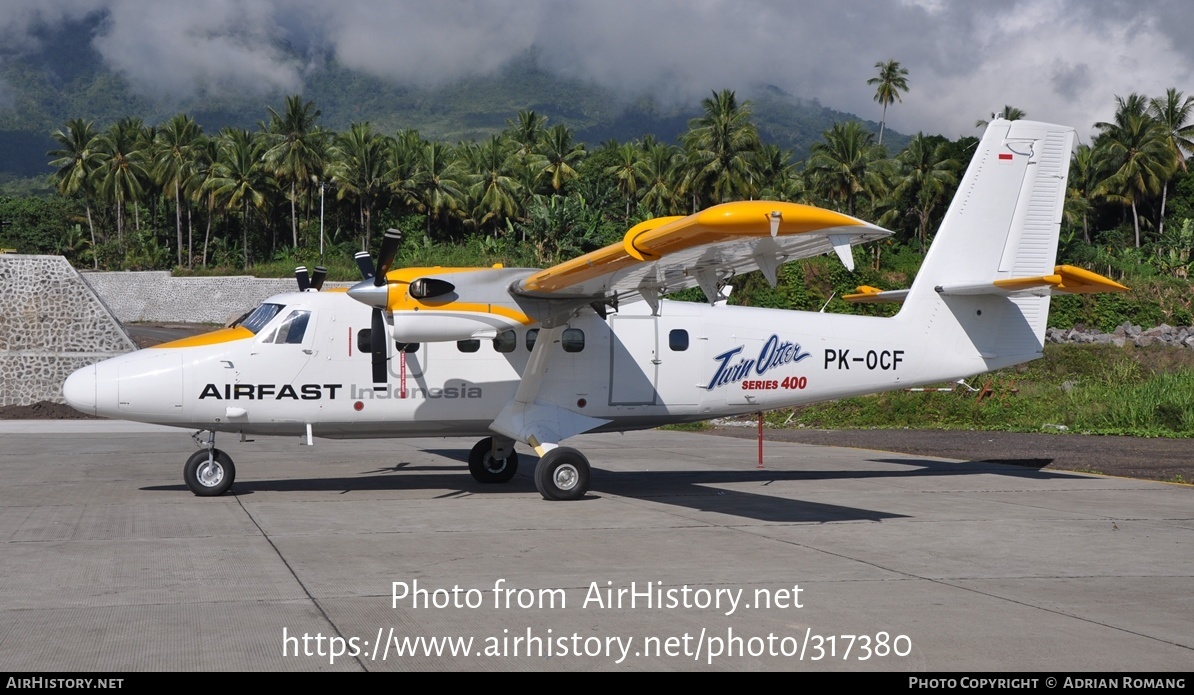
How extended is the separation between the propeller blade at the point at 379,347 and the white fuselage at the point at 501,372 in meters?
0.39

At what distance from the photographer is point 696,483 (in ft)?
49.3

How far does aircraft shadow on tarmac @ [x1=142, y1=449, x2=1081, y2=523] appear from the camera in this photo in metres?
12.2

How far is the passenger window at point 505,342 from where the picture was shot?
45.8 feet

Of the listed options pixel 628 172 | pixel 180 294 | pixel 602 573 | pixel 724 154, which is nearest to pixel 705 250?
pixel 602 573

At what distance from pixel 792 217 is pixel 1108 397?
17.1m

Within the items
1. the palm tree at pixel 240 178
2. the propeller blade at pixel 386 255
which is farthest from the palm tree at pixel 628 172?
the propeller blade at pixel 386 255

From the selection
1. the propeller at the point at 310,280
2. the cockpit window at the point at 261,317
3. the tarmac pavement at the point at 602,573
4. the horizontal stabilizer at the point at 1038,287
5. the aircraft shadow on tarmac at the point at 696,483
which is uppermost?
the propeller at the point at 310,280

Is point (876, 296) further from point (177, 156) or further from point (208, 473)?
point (177, 156)

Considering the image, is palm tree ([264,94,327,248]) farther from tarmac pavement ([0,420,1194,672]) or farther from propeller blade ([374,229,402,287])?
propeller blade ([374,229,402,287])

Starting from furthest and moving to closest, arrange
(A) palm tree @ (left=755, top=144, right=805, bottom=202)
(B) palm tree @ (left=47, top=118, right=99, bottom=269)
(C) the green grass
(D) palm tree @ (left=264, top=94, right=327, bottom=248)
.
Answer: (B) palm tree @ (left=47, top=118, right=99, bottom=269) < (D) palm tree @ (left=264, top=94, right=327, bottom=248) < (A) palm tree @ (left=755, top=144, right=805, bottom=202) < (C) the green grass


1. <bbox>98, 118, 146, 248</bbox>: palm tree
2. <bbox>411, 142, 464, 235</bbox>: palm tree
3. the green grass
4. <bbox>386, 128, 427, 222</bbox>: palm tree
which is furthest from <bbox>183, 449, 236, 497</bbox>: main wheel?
<bbox>98, 118, 146, 248</bbox>: palm tree

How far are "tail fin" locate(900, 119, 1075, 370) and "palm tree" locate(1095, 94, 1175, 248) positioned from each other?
65.7m

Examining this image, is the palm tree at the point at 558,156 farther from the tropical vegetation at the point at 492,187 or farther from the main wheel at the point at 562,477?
the main wheel at the point at 562,477

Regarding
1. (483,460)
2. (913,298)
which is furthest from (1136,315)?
(483,460)
